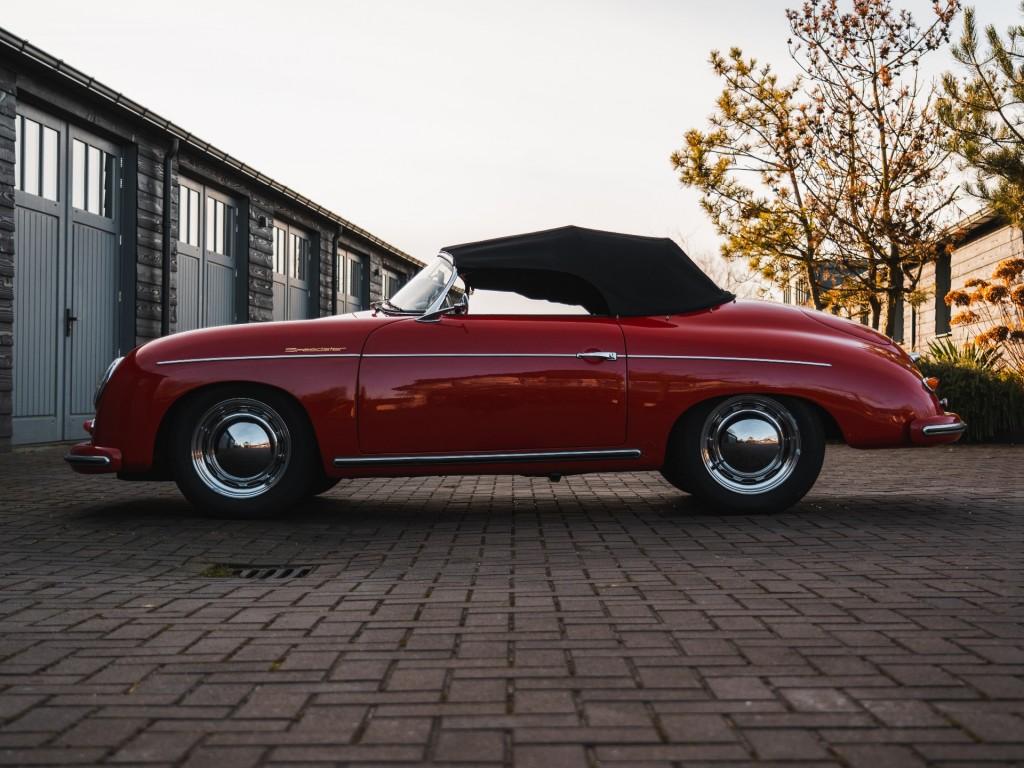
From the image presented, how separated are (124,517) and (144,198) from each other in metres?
8.42

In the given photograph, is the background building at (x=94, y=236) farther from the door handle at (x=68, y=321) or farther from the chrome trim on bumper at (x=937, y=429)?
the chrome trim on bumper at (x=937, y=429)

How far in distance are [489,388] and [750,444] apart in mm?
1503

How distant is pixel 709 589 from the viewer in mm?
4133

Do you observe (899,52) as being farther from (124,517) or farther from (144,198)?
(124,517)

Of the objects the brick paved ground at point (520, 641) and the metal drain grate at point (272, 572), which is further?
the metal drain grate at point (272, 572)

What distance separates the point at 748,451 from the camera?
6168 mm

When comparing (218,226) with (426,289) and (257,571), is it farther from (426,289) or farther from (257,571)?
(257,571)

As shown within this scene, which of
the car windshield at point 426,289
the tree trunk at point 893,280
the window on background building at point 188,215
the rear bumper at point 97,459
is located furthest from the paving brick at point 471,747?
the tree trunk at point 893,280

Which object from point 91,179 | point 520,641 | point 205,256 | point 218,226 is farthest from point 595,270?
point 218,226

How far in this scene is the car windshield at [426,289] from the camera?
20.8 ft

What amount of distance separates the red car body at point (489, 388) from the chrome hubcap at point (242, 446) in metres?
0.16

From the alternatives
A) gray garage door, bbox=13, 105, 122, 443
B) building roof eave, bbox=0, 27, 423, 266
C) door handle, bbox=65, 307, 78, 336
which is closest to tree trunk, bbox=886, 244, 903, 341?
building roof eave, bbox=0, 27, 423, 266

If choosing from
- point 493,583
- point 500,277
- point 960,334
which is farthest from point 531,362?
point 960,334

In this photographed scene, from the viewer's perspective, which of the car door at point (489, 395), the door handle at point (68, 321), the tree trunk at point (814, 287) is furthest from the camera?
the tree trunk at point (814, 287)
